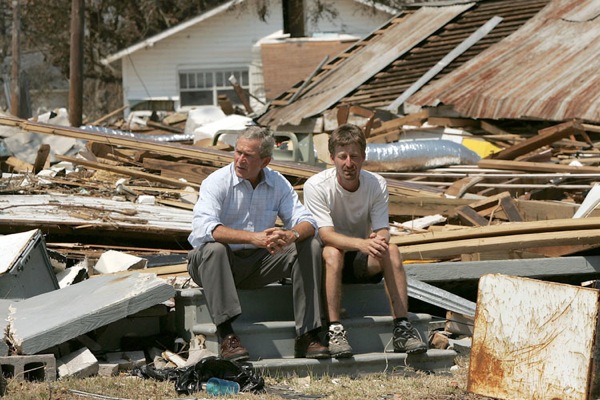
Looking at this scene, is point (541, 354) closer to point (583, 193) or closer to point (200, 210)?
point (200, 210)

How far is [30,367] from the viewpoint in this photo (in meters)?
6.55

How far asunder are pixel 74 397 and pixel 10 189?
5.43 meters

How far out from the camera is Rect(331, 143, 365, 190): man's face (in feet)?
23.2

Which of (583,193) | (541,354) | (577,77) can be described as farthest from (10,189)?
(577,77)

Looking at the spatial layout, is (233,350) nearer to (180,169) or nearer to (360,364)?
(360,364)

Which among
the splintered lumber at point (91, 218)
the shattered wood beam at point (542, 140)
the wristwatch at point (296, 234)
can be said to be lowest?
the splintered lumber at point (91, 218)

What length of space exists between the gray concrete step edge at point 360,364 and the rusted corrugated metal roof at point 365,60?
13193 millimetres

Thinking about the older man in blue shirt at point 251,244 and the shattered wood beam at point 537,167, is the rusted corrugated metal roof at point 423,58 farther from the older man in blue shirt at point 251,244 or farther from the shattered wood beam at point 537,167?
the older man in blue shirt at point 251,244

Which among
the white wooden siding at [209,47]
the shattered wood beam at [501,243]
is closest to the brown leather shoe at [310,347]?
the shattered wood beam at [501,243]

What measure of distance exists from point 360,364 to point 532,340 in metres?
1.30

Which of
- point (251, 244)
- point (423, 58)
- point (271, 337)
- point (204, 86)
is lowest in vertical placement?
point (271, 337)

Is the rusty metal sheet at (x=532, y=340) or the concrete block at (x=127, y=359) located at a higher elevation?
the rusty metal sheet at (x=532, y=340)

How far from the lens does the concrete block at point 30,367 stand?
21.2ft

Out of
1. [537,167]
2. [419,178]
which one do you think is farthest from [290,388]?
[419,178]
